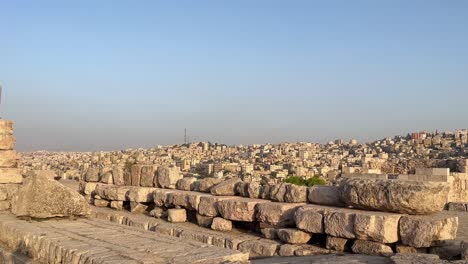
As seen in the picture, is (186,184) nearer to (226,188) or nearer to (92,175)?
(226,188)

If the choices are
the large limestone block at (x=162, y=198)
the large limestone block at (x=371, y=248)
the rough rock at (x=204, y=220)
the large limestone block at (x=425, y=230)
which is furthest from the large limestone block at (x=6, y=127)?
the large limestone block at (x=425, y=230)

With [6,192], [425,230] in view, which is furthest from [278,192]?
[6,192]

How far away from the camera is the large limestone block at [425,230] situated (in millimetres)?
6398

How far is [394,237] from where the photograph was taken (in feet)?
22.0

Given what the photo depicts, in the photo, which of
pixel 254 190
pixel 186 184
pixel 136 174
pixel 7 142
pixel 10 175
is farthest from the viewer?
pixel 7 142

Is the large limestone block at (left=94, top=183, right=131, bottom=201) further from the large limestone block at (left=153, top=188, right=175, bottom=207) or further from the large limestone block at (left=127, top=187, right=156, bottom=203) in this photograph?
the large limestone block at (left=153, top=188, right=175, bottom=207)

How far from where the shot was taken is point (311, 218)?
757 cm

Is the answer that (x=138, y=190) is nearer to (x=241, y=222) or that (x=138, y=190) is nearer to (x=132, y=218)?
(x=132, y=218)

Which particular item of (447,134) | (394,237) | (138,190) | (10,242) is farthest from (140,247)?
(447,134)

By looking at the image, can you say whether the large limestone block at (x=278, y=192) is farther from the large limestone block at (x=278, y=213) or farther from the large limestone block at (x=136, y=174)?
the large limestone block at (x=136, y=174)

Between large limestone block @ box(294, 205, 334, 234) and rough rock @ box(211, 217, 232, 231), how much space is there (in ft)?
5.86

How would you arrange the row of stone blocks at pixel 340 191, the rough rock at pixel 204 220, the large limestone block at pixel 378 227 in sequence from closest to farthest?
the large limestone block at pixel 378 227 < the row of stone blocks at pixel 340 191 < the rough rock at pixel 204 220

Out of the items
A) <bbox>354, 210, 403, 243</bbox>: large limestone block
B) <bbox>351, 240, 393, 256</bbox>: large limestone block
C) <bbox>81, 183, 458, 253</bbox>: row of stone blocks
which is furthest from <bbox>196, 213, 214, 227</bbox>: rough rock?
<bbox>354, 210, 403, 243</bbox>: large limestone block

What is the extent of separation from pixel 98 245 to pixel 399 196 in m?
4.26
